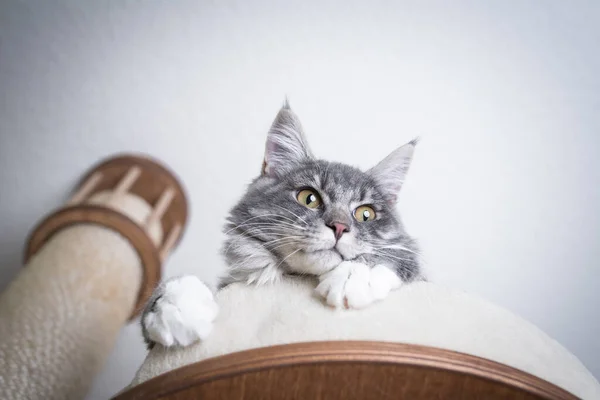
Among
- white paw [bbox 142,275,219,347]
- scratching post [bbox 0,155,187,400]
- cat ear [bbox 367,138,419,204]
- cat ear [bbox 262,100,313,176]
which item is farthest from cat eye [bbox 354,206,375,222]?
scratching post [bbox 0,155,187,400]

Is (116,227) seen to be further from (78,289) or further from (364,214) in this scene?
(364,214)

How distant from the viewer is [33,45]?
1505 mm

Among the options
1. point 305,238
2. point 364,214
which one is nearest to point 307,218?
point 305,238

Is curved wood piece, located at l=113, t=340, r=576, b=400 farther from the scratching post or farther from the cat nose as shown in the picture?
the scratching post

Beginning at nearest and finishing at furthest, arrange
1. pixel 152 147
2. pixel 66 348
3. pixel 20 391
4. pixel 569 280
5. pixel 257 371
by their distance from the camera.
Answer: pixel 257 371 → pixel 20 391 → pixel 66 348 → pixel 569 280 → pixel 152 147

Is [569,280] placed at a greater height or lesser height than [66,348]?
greater

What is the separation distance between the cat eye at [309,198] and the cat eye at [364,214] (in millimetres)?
89

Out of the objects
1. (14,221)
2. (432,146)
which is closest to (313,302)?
(432,146)

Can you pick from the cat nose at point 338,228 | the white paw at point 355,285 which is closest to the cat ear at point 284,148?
the cat nose at point 338,228

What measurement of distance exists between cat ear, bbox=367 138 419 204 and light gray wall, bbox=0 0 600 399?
50 centimetres

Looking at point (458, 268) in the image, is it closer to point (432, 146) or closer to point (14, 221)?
point (432, 146)

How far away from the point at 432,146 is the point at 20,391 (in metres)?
1.34

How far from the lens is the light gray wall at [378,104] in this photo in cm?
137

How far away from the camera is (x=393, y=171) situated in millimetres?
1021
